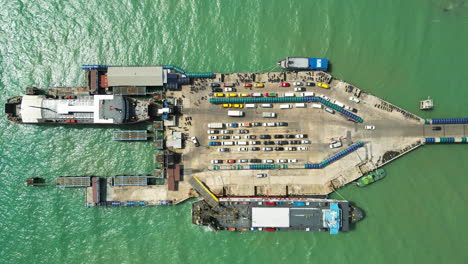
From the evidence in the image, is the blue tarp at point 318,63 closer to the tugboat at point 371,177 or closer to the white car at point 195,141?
the tugboat at point 371,177

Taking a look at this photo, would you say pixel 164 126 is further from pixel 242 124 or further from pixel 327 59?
pixel 327 59

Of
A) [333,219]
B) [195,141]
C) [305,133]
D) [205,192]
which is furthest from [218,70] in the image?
[333,219]

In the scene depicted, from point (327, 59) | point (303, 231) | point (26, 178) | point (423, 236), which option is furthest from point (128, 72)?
A: point (423, 236)

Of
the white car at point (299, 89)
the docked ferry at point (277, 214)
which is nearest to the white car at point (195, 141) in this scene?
the docked ferry at point (277, 214)

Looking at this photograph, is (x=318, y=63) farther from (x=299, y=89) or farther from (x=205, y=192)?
(x=205, y=192)

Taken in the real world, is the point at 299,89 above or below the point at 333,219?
above

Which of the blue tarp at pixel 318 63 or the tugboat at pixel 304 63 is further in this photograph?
the blue tarp at pixel 318 63
